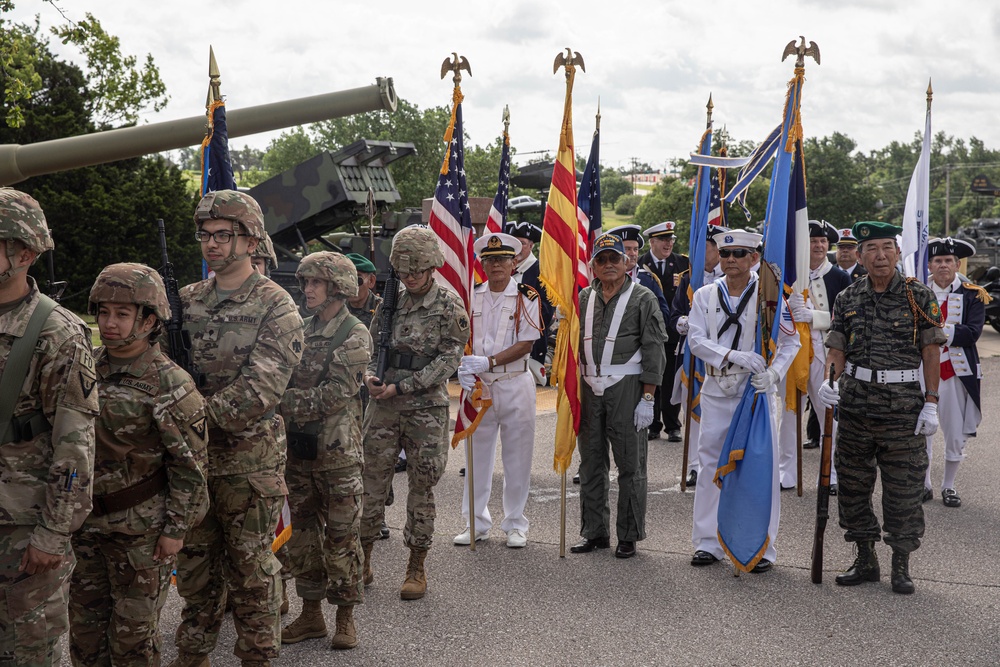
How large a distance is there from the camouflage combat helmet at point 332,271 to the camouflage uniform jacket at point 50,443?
1768mm

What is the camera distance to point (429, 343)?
224 inches

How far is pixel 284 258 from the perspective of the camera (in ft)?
47.3

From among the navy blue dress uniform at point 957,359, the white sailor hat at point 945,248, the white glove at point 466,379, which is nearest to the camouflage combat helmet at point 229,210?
the white glove at point 466,379

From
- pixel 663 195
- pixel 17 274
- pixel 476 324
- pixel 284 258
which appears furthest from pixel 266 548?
pixel 663 195

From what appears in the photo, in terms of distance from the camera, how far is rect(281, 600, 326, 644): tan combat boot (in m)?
4.97

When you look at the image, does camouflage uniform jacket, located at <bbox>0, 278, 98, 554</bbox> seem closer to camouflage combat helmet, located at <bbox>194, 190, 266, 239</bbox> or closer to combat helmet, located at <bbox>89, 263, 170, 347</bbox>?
combat helmet, located at <bbox>89, 263, 170, 347</bbox>

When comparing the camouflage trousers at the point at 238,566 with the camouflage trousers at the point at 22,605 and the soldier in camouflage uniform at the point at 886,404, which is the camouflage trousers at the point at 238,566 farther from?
the soldier in camouflage uniform at the point at 886,404

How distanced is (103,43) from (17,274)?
42.7ft

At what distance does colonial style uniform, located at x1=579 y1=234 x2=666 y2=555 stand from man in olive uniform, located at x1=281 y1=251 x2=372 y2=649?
6.67ft

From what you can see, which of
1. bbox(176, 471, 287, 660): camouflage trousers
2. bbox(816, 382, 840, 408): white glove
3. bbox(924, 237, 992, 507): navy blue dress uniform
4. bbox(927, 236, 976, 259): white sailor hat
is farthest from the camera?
bbox(927, 236, 976, 259): white sailor hat

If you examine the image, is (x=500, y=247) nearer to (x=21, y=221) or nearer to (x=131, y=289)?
(x=131, y=289)

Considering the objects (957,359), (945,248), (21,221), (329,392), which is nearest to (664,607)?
(329,392)

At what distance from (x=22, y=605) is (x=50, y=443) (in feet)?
1.85

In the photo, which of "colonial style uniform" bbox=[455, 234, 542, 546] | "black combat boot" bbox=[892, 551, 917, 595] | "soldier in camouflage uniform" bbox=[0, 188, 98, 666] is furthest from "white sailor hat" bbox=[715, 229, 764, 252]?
"soldier in camouflage uniform" bbox=[0, 188, 98, 666]
